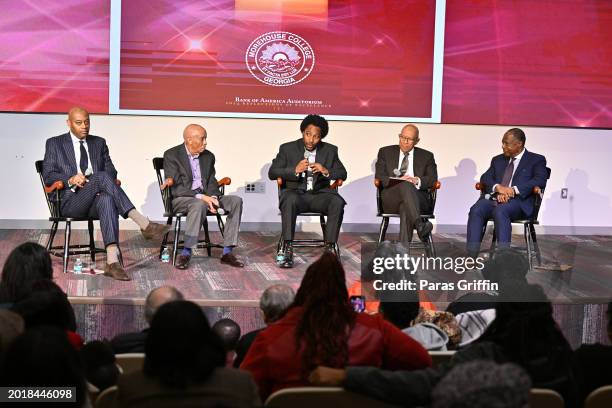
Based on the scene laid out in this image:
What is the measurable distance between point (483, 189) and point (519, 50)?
207cm

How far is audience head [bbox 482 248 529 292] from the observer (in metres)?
3.68

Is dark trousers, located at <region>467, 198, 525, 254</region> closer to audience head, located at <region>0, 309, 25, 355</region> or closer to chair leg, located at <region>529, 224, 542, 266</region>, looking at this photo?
chair leg, located at <region>529, 224, 542, 266</region>

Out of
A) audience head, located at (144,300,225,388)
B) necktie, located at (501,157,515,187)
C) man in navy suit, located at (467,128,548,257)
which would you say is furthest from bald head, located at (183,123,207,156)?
audience head, located at (144,300,225,388)

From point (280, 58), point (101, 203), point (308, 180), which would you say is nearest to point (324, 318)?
point (101, 203)

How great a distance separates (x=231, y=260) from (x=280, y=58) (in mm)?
2369

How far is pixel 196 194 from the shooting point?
6.44 metres

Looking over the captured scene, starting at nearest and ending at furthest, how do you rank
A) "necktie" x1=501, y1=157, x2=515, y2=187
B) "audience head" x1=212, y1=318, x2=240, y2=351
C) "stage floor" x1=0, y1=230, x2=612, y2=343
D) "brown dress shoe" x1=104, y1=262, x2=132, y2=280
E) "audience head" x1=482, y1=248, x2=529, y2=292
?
"audience head" x1=482, y1=248, x2=529, y2=292
"audience head" x1=212, y1=318, x2=240, y2=351
"stage floor" x1=0, y1=230, x2=612, y2=343
"brown dress shoe" x1=104, y1=262, x2=132, y2=280
"necktie" x1=501, y1=157, x2=515, y2=187

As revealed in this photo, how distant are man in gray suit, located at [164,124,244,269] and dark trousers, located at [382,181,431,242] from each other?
119 cm

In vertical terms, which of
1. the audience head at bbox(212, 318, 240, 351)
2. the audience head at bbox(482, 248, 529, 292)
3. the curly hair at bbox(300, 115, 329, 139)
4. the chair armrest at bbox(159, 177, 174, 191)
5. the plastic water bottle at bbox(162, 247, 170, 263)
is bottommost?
the audience head at bbox(212, 318, 240, 351)

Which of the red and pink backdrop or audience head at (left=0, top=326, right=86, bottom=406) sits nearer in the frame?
audience head at (left=0, top=326, right=86, bottom=406)

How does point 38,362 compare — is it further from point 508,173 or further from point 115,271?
point 508,173

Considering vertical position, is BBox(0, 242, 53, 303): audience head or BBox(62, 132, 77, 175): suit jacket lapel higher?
BBox(62, 132, 77, 175): suit jacket lapel

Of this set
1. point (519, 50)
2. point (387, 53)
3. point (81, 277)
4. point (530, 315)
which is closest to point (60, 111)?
point (81, 277)

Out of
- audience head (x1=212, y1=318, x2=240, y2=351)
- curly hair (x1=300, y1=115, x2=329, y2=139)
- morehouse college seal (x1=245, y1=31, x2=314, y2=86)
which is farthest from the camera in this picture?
morehouse college seal (x1=245, y1=31, x2=314, y2=86)
